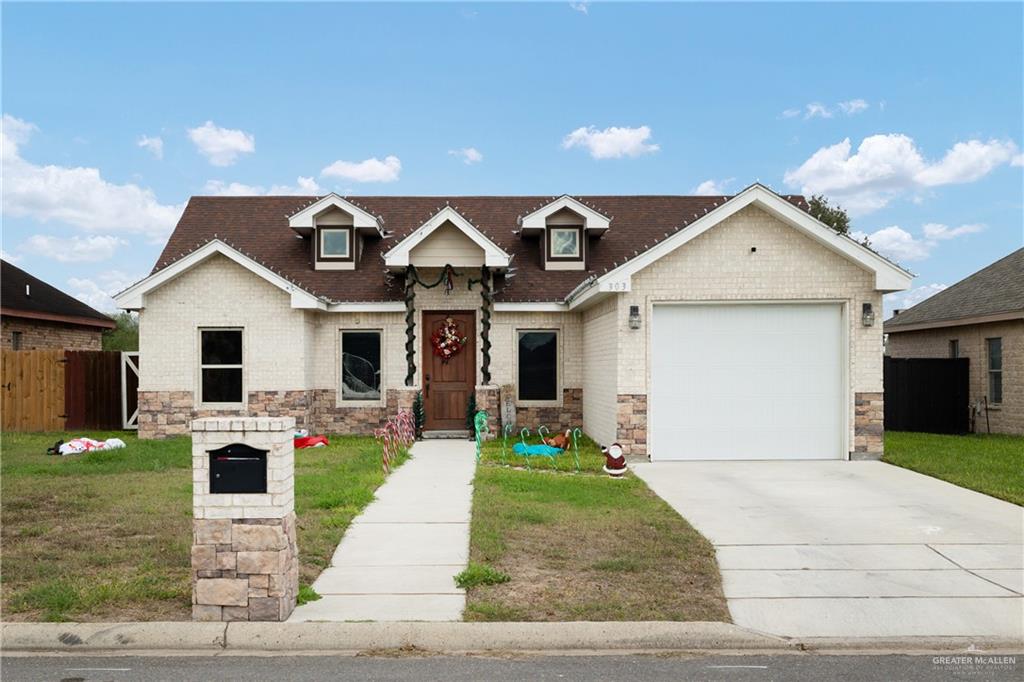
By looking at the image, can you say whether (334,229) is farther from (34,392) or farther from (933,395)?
(933,395)

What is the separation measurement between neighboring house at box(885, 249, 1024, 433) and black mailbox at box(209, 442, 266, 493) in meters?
17.7

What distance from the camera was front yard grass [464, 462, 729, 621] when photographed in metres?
5.70

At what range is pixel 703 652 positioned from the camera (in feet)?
17.1

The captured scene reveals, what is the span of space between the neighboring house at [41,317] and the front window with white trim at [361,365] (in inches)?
411

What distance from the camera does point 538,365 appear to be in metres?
17.6

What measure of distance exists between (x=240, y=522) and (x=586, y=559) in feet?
9.69

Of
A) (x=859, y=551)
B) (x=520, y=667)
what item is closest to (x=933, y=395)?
(x=859, y=551)

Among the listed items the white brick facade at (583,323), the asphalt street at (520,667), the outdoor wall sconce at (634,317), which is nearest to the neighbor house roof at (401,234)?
the white brick facade at (583,323)

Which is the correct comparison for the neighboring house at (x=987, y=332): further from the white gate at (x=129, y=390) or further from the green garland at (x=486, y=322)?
the white gate at (x=129, y=390)

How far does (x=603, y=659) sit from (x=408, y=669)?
1.22 m

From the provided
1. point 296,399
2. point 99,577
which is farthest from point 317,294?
point 99,577

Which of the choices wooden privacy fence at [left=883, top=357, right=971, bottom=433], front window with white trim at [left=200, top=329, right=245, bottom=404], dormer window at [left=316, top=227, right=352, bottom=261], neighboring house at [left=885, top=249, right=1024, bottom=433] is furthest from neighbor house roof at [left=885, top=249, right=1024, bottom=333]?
front window with white trim at [left=200, top=329, right=245, bottom=404]

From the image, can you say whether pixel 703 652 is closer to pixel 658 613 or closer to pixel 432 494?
pixel 658 613

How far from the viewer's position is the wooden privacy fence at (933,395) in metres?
19.4
